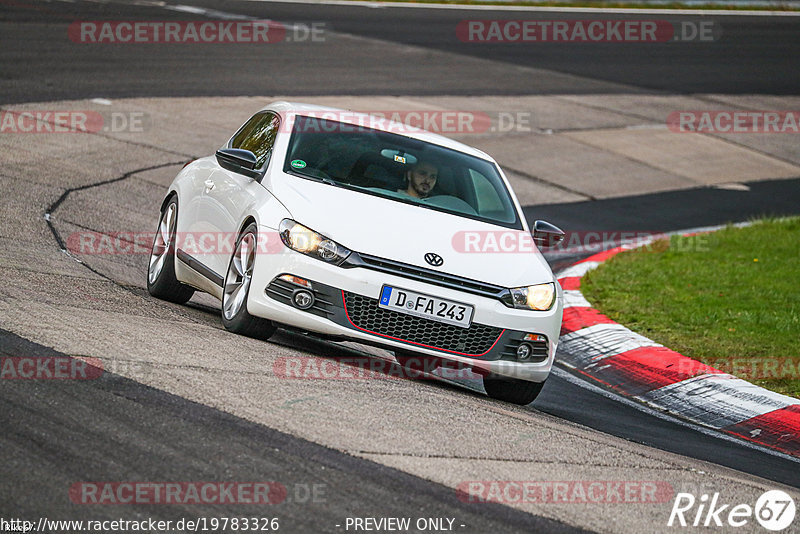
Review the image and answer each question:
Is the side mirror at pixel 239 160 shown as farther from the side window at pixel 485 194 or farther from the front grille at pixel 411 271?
the side window at pixel 485 194

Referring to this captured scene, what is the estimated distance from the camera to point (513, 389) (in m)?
7.64

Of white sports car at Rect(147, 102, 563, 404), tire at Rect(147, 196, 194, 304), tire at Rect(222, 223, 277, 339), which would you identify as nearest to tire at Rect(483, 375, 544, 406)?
white sports car at Rect(147, 102, 563, 404)

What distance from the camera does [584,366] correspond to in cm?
944

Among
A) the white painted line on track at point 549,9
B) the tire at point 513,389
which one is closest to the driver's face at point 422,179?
the tire at point 513,389

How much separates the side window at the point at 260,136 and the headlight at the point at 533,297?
1.98 meters

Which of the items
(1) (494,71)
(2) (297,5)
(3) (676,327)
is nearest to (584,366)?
(3) (676,327)

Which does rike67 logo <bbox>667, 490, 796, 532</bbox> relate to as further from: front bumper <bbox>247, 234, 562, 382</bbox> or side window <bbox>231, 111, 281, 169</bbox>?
side window <bbox>231, 111, 281, 169</bbox>

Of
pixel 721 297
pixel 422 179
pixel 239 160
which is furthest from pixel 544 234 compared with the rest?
pixel 721 297

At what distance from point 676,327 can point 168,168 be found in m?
7.18

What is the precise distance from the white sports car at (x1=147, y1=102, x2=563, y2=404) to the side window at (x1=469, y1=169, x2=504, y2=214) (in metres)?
0.01

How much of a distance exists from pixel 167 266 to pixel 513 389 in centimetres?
280

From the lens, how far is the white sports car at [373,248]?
6.95m

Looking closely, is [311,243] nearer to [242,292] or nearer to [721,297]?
[242,292]

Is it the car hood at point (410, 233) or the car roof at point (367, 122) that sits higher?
the car roof at point (367, 122)
